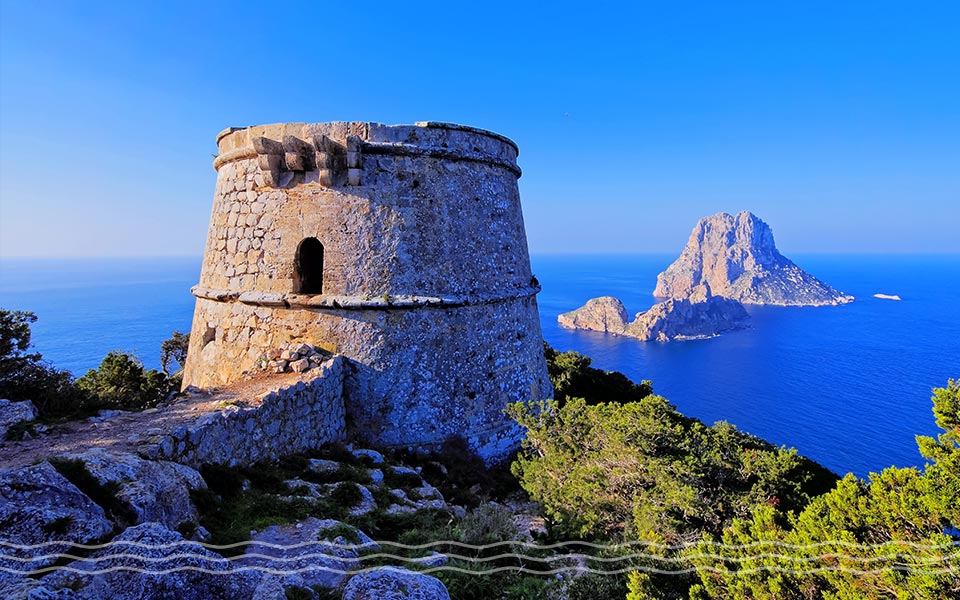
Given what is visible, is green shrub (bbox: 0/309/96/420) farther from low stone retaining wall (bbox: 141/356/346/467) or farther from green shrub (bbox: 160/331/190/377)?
green shrub (bbox: 160/331/190/377)

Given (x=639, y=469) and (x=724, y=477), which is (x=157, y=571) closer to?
(x=639, y=469)

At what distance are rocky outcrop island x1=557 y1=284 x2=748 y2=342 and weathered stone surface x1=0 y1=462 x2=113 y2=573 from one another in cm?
9155

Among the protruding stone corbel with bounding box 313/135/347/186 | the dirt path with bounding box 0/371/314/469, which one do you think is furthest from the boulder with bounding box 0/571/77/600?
the protruding stone corbel with bounding box 313/135/347/186

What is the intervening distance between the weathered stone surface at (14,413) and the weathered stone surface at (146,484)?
6.98 ft

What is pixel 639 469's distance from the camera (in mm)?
5855

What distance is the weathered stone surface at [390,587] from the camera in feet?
9.91

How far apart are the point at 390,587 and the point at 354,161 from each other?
745 cm

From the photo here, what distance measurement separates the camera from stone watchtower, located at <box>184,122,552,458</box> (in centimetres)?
889

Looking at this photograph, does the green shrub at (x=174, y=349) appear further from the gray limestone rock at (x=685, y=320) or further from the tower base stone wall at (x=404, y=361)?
the gray limestone rock at (x=685, y=320)

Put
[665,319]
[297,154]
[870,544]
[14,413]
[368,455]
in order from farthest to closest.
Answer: [665,319] < [297,154] < [368,455] < [14,413] < [870,544]

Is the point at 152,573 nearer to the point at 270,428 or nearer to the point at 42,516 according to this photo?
the point at 42,516

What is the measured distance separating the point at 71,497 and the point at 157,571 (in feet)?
4.27

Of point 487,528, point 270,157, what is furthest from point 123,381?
point 487,528

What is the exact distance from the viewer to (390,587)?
10.2 ft
